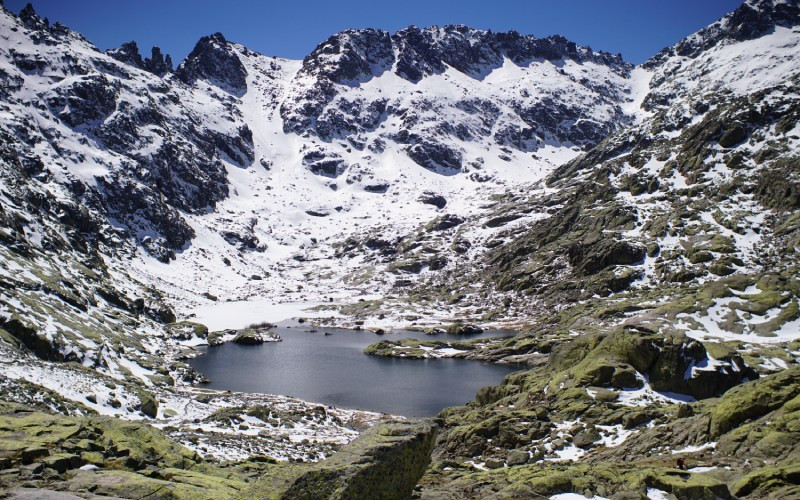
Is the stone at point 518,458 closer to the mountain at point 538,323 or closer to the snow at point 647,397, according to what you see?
the mountain at point 538,323

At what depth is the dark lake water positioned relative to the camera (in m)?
71.7

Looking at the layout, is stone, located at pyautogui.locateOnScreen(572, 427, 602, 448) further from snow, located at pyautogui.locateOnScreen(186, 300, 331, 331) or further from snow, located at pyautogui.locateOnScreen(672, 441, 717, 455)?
snow, located at pyautogui.locateOnScreen(186, 300, 331, 331)

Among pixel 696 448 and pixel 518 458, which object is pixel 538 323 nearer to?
pixel 518 458

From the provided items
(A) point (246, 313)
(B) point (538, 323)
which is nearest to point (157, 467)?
(B) point (538, 323)

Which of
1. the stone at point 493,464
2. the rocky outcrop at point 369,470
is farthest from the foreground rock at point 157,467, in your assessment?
the stone at point 493,464

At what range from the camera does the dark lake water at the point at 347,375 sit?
71.7m

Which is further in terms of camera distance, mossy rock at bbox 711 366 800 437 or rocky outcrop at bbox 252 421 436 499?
mossy rock at bbox 711 366 800 437

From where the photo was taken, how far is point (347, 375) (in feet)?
292

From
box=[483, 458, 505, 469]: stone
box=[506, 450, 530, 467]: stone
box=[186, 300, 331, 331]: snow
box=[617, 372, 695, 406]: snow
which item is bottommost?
box=[483, 458, 505, 469]: stone

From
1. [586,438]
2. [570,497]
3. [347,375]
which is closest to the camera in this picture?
[570,497]

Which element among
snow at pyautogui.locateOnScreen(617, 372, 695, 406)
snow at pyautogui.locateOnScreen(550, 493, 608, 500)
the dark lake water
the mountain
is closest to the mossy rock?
the mountain

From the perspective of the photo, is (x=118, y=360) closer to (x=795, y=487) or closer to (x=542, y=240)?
(x=795, y=487)

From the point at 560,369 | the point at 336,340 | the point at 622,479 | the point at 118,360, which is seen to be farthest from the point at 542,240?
the point at 622,479

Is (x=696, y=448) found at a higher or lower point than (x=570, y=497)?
higher
